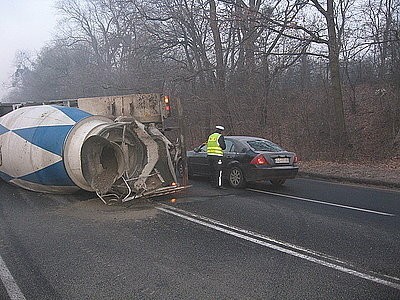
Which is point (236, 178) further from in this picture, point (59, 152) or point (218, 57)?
point (218, 57)

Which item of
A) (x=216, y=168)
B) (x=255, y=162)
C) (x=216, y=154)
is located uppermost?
(x=216, y=154)

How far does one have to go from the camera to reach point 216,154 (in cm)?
1170

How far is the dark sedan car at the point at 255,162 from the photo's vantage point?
1099 cm

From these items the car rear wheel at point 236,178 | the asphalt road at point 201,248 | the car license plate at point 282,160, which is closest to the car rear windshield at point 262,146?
the car license plate at point 282,160

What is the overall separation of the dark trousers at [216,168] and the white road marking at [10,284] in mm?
6754

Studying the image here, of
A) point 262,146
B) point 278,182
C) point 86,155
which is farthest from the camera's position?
point 278,182

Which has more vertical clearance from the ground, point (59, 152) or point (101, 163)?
point (59, 152)

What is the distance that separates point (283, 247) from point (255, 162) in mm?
5236

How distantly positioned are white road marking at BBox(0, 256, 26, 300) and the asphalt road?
1 cm

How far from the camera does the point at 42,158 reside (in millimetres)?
9289

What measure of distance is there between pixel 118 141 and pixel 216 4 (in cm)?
1489

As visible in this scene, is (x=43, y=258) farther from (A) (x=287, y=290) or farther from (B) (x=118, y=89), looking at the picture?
(B) (x=118, y=89)

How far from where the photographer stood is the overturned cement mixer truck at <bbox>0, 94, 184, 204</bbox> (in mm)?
9055

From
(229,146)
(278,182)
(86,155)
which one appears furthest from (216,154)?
(86,155)
